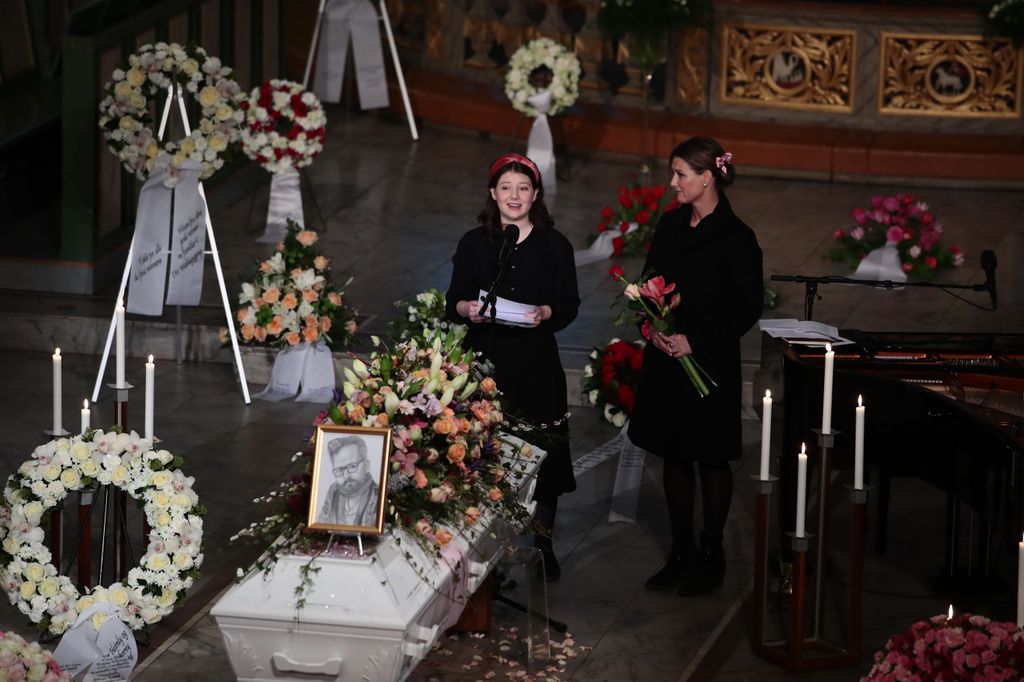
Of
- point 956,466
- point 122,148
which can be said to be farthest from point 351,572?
point 122,148

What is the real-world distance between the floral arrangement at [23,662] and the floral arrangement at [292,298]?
4.35m

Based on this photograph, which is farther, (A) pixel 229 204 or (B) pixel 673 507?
(A) pixel 229 204

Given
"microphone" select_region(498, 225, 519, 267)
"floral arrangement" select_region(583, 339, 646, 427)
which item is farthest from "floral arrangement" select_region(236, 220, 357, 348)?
"microphone" select_region(498, 225, 519, 267)

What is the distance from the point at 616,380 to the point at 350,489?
3434 mm

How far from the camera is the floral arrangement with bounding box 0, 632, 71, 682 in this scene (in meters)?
4.88

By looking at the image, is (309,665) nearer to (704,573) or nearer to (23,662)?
(23,662)

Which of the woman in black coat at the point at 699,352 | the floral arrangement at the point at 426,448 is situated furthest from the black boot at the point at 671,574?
the floral arrangement at the point at 426,448

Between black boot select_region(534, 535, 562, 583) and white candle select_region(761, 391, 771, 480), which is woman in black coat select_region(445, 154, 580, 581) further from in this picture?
white candle select_region(761, 391, 771, 480)

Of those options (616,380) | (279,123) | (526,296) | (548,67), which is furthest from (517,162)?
(548,67)

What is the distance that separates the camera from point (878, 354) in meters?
7.27

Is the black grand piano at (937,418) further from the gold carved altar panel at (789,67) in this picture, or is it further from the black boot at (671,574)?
the gold carved altar panel at (789,67)

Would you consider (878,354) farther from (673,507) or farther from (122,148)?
(122,148)

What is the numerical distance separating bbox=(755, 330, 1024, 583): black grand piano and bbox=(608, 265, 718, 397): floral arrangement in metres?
0.34

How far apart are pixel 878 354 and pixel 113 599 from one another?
303cm
